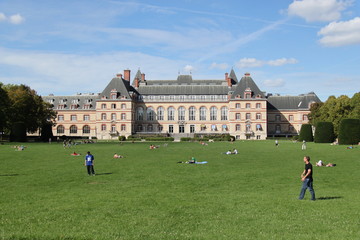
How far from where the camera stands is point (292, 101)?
9550 centimetres

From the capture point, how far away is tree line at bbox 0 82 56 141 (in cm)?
6057

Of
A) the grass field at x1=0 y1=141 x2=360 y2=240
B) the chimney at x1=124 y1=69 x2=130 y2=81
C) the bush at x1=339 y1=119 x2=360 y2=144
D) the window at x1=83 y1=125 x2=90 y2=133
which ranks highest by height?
the chimney at x1=124 y1=69 x2=130 y2=81

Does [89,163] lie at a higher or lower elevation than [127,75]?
lower

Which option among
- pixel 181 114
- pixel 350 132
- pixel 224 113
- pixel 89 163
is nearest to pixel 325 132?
pixel 350 132

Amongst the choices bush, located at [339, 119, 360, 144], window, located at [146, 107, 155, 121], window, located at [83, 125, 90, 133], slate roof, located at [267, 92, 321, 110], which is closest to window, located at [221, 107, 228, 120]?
slate roof, located at [267, 92, 321, 110]

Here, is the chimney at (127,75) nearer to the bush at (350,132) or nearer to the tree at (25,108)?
the tree at (25,108)

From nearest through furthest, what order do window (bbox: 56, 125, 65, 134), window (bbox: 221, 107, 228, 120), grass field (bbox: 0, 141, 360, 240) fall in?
1. grass field (bbox: 0, 141, 360, 240)
2. window (bbox: 221, 107, 228, 120)
3. window (bbox: 56, 125, 65, 134)

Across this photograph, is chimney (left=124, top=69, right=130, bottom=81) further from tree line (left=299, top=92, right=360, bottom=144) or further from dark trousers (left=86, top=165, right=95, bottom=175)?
dark trousers (left=86, top=165, right=95, bottom=175)

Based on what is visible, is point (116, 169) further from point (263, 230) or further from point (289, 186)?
point (263, 230)

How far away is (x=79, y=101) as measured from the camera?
98.1 meters

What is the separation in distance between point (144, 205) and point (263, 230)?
4.30 meters

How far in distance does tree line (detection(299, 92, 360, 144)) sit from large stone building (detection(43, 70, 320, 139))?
20.7 metres

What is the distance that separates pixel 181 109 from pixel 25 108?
3963 cm

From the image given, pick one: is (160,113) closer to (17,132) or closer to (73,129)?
(73,129)
